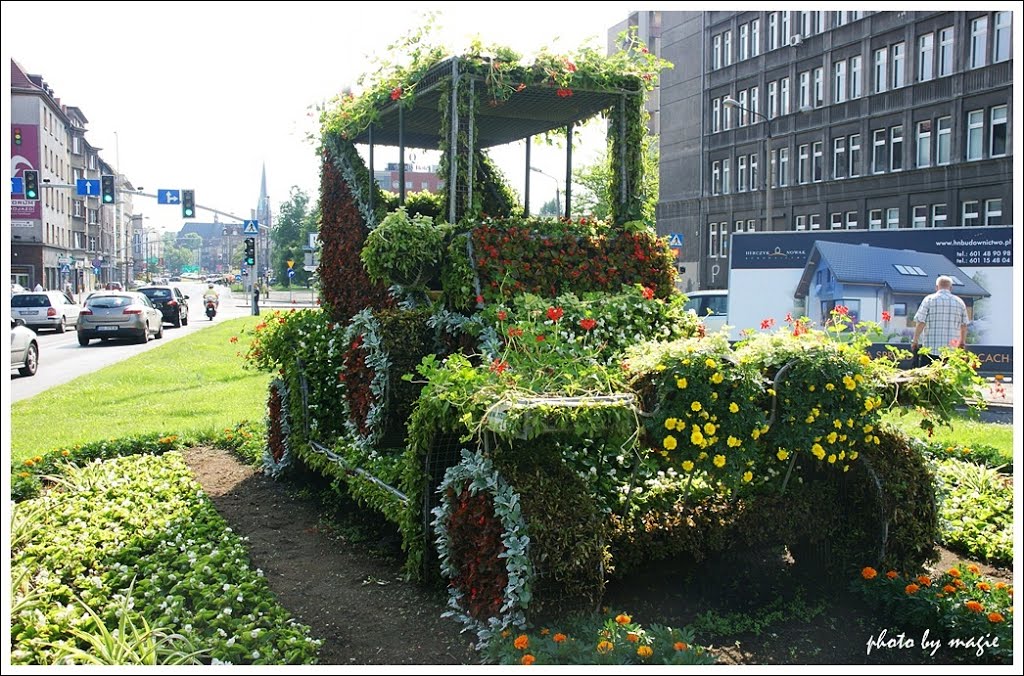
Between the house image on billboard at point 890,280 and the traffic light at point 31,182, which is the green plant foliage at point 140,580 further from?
the traffic light at point 31,182

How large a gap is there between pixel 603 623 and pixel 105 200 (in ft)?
108

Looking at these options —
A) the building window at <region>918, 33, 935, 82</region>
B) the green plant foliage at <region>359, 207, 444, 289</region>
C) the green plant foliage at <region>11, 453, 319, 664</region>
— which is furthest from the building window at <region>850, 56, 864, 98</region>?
the green plant foliage at <region>11, 453, 319, 664</region>

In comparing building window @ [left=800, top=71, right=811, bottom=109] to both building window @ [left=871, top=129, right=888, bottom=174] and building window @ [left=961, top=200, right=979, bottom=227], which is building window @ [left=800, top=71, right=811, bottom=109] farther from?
building window @ [left=961, top=200, right=979, bottom=227]

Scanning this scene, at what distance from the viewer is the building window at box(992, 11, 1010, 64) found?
30609 millimetres

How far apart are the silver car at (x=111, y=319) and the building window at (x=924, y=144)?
1131 inches

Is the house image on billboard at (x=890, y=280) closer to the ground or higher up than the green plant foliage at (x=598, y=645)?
higher up

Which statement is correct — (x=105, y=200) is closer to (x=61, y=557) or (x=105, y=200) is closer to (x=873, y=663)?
(x=61, y=557)

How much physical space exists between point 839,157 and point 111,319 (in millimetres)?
29744

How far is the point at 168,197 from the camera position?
119 feet

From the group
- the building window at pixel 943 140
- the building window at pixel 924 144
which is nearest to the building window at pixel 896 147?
the building window at pixel 924 144

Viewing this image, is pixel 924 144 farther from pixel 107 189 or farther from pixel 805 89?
pixel 107 189

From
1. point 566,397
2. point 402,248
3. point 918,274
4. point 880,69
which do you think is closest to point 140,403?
point 402,248

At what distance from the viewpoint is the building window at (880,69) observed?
1416 inches

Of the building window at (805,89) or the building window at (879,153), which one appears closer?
the building window at (879,153)
